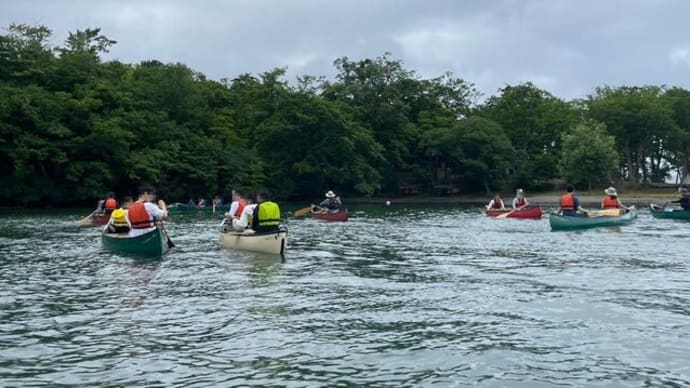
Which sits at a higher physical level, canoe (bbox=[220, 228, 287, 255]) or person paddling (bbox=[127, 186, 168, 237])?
person paddling (bbox=[127, 186, 168, 237])

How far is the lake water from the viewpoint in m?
8.69

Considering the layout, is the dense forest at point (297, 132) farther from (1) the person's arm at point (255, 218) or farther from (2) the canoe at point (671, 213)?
(1) the person's arm at point (255, 218)

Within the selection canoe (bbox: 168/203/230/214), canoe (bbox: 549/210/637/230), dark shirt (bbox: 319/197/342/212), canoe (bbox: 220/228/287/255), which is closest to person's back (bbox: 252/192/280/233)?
canoe (bbox: 220/228/287/255)

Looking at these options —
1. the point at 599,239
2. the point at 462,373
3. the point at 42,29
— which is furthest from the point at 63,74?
the point at 462,373

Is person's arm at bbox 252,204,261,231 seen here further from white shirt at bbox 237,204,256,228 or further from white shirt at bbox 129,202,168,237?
white shirt at bbox 129,202,168,237

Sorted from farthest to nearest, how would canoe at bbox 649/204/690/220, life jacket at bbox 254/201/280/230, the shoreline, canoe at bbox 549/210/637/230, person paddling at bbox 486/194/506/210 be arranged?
the shoreline, person paddling at bbox 486/194/506/210, canoe at bbox 649/204/690/220, canoe at bbox 549/210/637/230, life jacket at bbox 254/201/280/230

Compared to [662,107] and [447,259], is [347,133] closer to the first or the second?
[662,107]

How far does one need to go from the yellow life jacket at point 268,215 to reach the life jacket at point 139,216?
3.39 m

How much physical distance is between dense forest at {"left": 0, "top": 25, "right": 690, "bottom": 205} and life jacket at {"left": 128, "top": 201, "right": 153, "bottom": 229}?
40.1 metres

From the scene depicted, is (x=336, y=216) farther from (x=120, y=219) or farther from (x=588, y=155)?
(x=588, y=155)

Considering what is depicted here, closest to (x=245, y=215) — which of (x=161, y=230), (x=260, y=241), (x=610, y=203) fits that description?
(x=260, y=241)

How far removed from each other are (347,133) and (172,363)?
66.9m

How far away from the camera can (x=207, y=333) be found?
10719 mm

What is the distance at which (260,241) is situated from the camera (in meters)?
21.1
